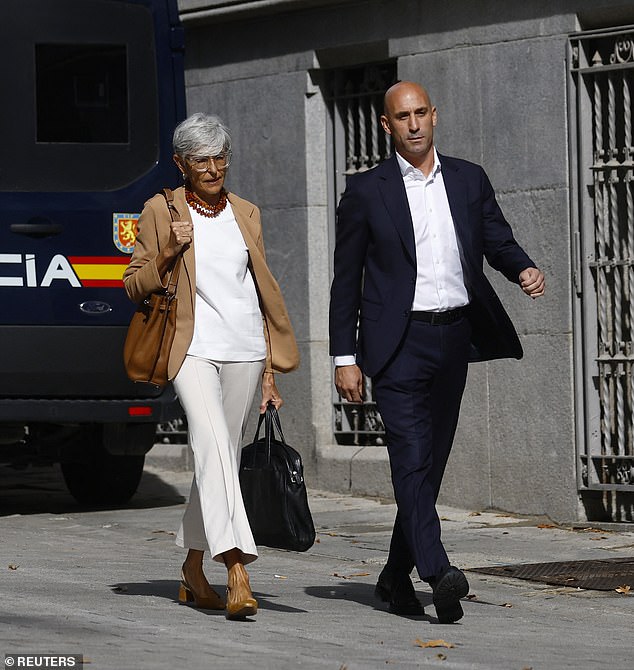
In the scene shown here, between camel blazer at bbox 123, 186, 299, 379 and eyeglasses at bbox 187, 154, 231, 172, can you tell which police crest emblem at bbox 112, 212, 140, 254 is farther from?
eyeglasses at bbox 187, 154, 231, 172

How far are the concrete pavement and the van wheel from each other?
368 mm

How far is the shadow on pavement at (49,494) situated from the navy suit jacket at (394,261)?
465 centimetres

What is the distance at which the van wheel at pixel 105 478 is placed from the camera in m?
11.3

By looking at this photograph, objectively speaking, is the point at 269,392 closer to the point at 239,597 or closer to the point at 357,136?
the point at 239,597

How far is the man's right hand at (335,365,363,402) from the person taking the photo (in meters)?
6.80

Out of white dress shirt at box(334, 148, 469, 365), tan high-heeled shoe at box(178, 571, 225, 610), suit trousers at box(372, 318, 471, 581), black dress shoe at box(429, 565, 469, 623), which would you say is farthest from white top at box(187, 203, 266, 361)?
black dress shoe at box(429, 565, 469, 623)

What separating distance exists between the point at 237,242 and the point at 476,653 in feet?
6.08

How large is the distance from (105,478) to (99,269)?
172 cm

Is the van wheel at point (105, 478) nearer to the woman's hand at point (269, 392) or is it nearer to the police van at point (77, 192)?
the police van at point (77, 192)

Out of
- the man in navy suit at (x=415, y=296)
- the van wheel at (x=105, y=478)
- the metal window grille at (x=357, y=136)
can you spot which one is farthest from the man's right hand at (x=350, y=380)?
the metal window grille at (x=357, y=136)

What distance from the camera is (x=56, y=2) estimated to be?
10141 mm

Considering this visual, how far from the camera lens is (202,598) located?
693 cm

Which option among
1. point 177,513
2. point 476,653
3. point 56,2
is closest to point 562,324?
point 177,513

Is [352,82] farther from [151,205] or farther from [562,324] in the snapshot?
[151,205]
